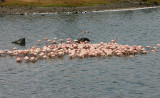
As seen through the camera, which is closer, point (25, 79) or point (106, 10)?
point (25, 79)

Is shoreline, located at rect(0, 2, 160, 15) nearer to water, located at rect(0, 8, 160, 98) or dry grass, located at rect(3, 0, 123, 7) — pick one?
Answer: dry grass, located at rect(3, 0, 123, 7)

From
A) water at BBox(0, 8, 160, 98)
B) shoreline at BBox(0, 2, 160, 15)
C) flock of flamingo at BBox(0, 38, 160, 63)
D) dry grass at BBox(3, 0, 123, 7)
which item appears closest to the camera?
water at BBox(0, 8, 160, 98)

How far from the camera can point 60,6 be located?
341 ft

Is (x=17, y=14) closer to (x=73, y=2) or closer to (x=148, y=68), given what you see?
(x=73, y=2)

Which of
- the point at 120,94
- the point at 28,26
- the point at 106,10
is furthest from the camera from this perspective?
the point at 106,10

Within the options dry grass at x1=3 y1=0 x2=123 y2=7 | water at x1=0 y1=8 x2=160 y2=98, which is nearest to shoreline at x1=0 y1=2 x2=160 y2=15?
dry grass at x1=3 y1=0 x2=123 y2=7

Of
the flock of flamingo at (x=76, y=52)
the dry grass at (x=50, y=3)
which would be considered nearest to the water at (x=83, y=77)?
the flock of flamingo at (x=76, y=52)

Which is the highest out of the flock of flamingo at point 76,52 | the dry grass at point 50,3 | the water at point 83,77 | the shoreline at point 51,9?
the dry grass at point 50,3

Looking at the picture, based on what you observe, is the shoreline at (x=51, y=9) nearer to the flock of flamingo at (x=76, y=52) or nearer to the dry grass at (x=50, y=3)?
the dry grass at (x=50, y=3)

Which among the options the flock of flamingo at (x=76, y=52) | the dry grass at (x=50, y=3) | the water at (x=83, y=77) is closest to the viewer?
the water at (x=83, y=77)

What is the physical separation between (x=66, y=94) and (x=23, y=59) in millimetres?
12513

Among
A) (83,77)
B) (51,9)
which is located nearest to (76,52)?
(83,77)

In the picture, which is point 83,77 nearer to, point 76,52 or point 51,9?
point 76,52

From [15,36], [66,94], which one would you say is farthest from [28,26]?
[66,94]
